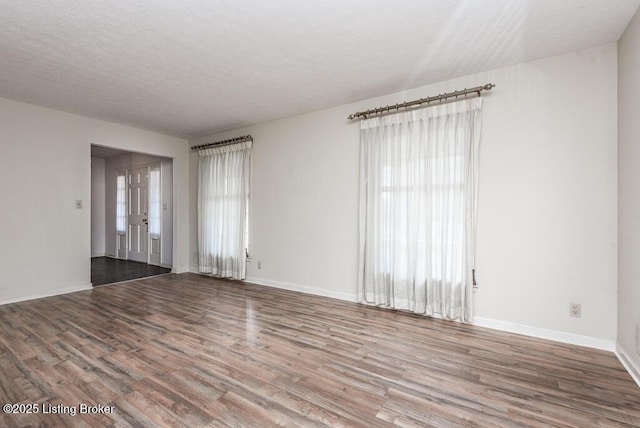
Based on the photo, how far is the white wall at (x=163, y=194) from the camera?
6570 mm

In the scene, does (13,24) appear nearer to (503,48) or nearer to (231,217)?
(231,217)

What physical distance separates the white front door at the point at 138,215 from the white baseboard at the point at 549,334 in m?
6.99

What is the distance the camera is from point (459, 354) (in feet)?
8.30

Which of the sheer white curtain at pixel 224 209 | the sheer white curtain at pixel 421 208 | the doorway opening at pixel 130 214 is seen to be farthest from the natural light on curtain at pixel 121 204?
the sheer white curtain at pixel 421 208

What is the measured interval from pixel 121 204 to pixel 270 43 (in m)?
6.93

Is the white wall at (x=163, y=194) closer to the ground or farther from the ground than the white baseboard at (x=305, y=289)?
farther from the ground

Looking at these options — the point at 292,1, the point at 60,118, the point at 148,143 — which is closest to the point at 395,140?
the point at 292,1

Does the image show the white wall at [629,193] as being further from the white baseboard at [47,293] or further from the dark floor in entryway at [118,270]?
the dark floor in entryway at [118,270]

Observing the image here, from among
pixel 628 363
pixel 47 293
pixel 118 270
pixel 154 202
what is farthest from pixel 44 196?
pixel 628 363

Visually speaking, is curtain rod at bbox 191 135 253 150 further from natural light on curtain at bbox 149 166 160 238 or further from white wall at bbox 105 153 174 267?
natural light on curtain at bbox 149 166 160 238

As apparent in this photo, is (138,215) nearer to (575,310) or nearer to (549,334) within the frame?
(549,334)

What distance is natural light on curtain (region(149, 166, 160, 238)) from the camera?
6.81m

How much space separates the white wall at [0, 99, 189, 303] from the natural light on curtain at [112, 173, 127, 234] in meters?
3.07

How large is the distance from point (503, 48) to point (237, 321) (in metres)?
3.70
